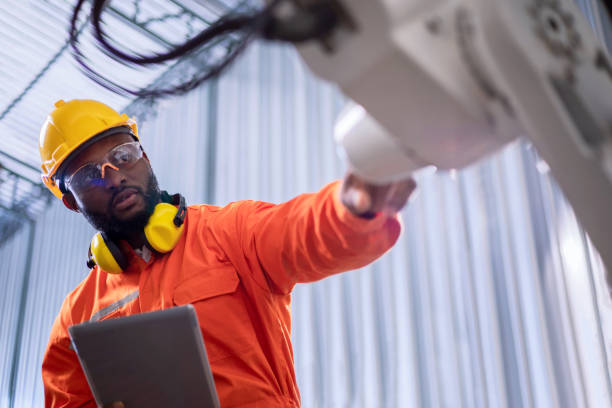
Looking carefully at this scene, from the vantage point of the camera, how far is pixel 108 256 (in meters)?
1.74

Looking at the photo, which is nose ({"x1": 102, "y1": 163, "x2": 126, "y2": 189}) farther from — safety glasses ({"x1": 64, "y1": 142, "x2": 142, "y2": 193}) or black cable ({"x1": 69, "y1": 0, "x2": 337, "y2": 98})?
black cable ({"x1": 69, "y1": 0, "x2": 337, "y2": 98})

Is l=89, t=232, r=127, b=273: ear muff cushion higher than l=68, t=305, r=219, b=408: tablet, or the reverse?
l=89, t=232, r=127, b=273: ear muff cushion

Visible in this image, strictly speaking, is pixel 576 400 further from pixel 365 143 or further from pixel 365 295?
pixel 365 143

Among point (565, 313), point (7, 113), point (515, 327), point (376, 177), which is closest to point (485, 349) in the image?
point (515, 327)

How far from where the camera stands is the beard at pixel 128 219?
1.79 metres

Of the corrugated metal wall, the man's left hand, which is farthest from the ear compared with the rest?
the man's left hand

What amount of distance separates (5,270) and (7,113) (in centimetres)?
169

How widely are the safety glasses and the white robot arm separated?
57.3 inches

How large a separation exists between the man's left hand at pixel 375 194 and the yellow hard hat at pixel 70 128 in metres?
1.35

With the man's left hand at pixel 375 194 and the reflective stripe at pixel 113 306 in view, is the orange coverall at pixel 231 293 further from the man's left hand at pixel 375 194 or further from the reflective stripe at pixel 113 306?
the man's left hand at pixel 375 194

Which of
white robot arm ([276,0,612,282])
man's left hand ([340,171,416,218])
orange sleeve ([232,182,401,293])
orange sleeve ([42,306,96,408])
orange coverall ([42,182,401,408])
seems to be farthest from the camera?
orange sleeve ([42,306,96,408])

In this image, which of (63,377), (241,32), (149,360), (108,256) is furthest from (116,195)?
(241,32)

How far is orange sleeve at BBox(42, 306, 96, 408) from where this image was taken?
178 cm

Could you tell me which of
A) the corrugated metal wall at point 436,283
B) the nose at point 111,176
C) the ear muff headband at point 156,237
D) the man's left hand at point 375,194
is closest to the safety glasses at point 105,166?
the nose at point 111,176
